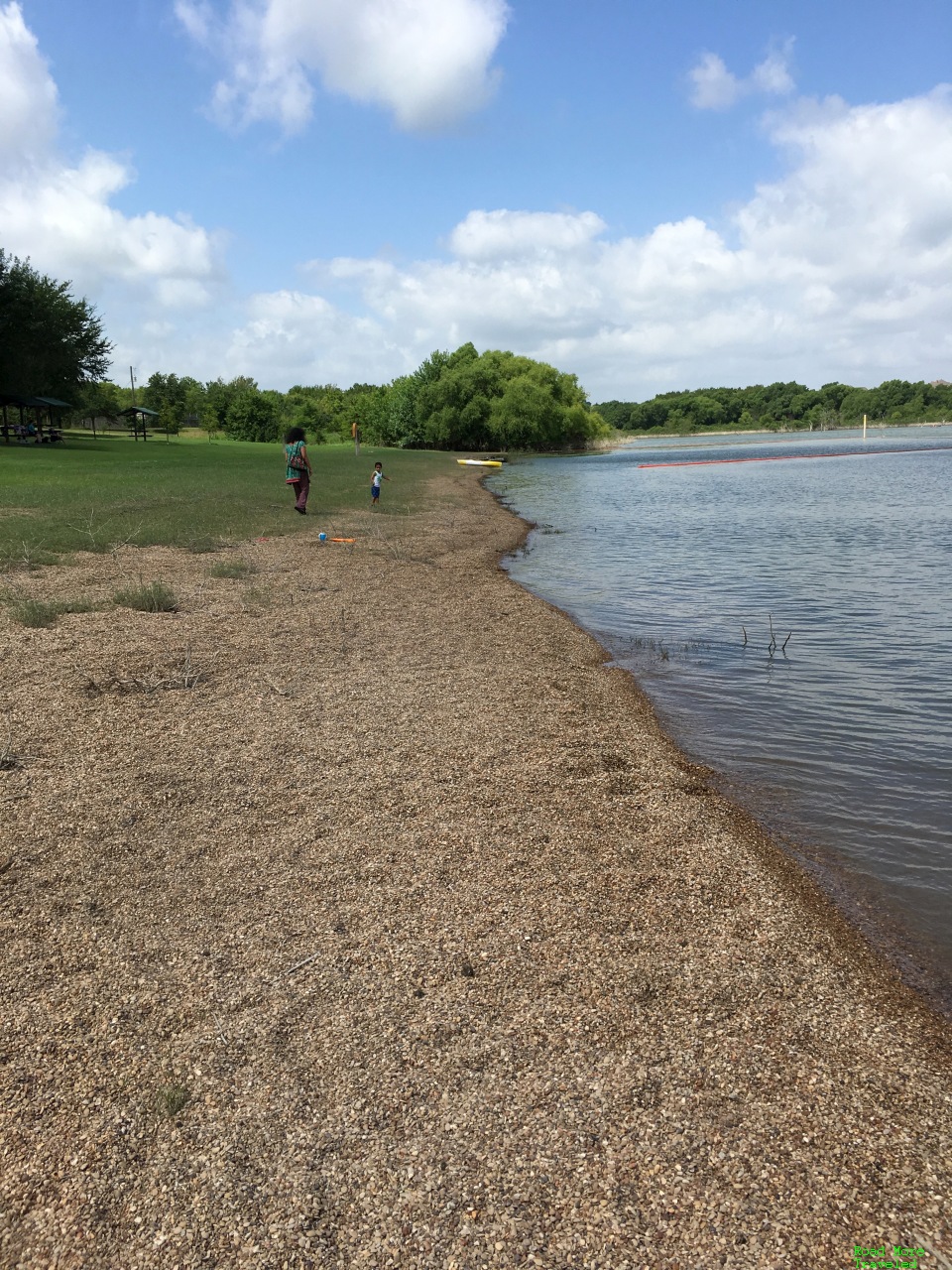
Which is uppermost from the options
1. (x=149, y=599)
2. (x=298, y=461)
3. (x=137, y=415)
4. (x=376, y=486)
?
(x=137, y=415)

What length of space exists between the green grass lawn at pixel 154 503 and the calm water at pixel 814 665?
663 centimetres

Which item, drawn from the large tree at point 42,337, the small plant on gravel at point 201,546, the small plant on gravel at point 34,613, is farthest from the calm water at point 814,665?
the large tree at point 42,337

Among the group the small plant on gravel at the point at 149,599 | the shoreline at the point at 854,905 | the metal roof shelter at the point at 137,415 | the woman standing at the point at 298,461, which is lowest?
the shoreline at the point at 854,905

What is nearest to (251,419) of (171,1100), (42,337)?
(42,337)

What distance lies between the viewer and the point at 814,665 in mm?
10367

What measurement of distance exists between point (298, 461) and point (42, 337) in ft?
163

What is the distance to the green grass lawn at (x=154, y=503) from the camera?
16.7 meters

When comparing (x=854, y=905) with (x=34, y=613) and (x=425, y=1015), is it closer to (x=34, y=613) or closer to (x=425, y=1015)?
(x=425, y=1015)

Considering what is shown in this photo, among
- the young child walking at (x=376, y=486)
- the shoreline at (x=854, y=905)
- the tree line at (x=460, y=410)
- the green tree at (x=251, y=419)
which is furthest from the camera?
the green tree at (x=251, y=419)

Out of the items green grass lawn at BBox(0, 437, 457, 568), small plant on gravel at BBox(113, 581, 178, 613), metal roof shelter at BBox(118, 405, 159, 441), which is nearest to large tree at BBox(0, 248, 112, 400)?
metal roof shelter at BBox(118, 405, 159, 441)

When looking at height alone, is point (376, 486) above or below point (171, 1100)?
above

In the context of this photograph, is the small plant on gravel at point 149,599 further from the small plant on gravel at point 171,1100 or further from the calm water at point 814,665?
the small plant on gravel at point 171,1100

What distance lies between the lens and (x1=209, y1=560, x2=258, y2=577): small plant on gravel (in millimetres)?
14000

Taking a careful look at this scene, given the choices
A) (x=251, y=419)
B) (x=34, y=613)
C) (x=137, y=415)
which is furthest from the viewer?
(x=251, y=419)
